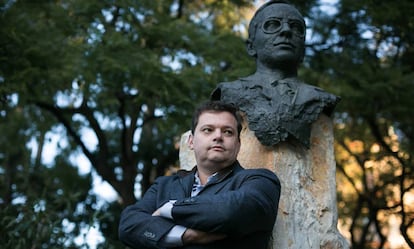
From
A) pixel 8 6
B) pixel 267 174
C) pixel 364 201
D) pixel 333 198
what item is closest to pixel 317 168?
pixel 333 198

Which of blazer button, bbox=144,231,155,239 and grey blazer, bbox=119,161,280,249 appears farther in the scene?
blazer button, bbox=144,231,155,239

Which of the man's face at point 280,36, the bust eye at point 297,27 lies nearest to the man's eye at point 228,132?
the man's face at point 280,36

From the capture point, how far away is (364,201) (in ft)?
35.3

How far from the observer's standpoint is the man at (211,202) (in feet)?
9.54

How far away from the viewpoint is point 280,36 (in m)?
4.32

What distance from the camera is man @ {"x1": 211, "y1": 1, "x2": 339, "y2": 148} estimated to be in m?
4.01

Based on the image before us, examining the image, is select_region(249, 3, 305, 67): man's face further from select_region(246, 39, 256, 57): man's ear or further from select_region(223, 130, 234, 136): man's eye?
select_region(223, 130, 234, 136): man's eye

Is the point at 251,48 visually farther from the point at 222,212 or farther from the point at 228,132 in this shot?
the point at 222,212

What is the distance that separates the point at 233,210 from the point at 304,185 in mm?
1310

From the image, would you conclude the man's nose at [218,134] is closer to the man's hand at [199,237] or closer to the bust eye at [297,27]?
the man's hand at [199,237]

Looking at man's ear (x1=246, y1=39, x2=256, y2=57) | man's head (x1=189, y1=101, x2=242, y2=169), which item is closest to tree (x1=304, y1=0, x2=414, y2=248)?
→ man's ear (x1=246, y1=39, x2=256, y2=57)

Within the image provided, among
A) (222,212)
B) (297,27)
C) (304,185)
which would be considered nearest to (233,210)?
(222,212)

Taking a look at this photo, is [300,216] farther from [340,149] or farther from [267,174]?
[340,149]

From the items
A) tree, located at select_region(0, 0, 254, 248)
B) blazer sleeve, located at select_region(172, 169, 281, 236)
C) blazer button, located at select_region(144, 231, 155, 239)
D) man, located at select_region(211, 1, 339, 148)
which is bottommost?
blazer button, located at select_region(144, 231, 155, 239)
